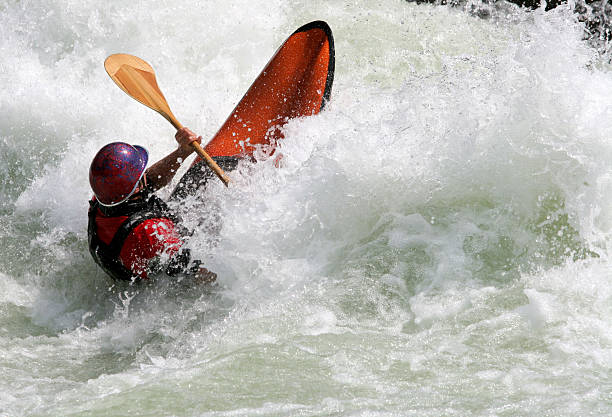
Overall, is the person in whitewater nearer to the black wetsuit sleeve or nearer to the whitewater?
the black wetsuit sleeve

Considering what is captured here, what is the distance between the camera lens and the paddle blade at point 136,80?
4.20 meters

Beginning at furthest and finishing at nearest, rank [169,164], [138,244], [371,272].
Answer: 1. [169,164]
2. [371,272]
3. [138,244]

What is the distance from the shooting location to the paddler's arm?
3.83 metres

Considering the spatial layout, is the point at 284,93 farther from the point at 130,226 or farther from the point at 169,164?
the point at 130,226

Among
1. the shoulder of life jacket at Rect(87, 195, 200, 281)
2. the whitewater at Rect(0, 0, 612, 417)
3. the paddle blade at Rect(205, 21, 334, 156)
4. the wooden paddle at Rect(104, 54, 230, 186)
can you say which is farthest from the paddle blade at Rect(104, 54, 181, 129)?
the shoulder of life jacket at Rect(87, 195, 200, 281)

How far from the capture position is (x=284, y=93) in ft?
15.6

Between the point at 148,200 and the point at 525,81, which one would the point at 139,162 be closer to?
the point at 148,200

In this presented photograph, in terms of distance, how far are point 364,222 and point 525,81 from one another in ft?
3.90

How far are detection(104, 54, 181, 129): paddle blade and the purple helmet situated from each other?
79cm

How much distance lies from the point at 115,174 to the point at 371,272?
138cm

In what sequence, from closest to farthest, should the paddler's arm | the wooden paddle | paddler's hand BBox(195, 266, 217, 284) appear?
paddler's hand BBox(195, 266, 217, 284)
the paddler's arm
the wooden paddle

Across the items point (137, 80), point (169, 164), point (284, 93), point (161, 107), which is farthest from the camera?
point (284, 93)

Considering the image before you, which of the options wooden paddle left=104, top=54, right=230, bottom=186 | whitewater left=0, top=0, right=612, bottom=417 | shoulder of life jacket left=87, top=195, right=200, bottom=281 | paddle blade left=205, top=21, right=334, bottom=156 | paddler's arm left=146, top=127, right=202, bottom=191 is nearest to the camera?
whitewater left=0, top=0, right=612, bottom=417

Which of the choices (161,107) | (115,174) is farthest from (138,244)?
(161,107)
